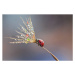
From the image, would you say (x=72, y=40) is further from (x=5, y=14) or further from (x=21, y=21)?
(x=5, y=14)

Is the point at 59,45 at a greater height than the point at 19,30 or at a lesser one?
lesser

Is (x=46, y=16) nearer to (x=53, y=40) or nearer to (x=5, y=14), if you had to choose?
(x=53, y=40)

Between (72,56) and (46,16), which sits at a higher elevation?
(46,16)
